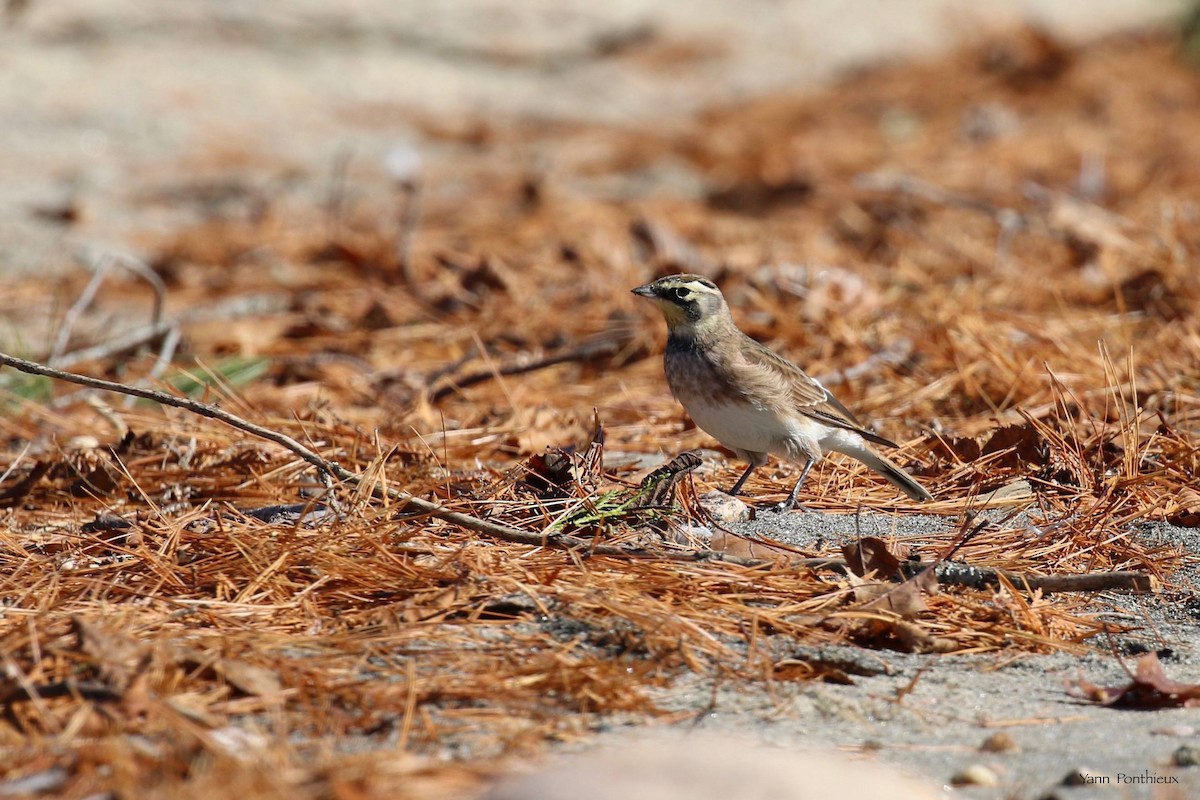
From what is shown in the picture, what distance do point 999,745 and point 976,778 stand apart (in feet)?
0.59

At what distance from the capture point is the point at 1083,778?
2553 millimetres

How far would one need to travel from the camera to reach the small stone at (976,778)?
8.41 feet

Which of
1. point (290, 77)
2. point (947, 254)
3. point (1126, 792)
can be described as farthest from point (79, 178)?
point (1126, 792)

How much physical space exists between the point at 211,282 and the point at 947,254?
4.49m

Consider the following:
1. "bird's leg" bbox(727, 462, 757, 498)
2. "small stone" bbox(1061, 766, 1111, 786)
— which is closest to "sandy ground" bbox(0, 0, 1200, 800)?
"bird's leg" bbox(727, 462, 757, 498)

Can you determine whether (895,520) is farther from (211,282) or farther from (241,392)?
(211,282)

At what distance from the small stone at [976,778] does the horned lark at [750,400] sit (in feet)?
6.60

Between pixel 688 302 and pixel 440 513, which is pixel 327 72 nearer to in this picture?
pixel 688 302

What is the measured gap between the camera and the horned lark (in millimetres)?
4809

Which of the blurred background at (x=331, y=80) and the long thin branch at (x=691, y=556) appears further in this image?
the blurred background at (x=331, y=80)

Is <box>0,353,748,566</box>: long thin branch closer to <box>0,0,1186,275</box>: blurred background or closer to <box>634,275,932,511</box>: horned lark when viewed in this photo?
<box>634,275,932,511</box>: horned lark

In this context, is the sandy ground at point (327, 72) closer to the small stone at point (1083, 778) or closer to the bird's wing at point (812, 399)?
the bird's wing at point (812, 399)

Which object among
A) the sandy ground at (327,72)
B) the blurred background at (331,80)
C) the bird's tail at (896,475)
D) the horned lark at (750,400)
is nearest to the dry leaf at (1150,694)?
the bird's tail at (896,475)

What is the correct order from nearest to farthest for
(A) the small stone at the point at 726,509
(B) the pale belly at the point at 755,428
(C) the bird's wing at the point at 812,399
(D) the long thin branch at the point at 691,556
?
(D) the long thin branch at the point at 691,556
(A) the small stone at the point at 726,509
(B) the pale belly at the point at 755,428
(C) the bird's wing at the point at 812,399
